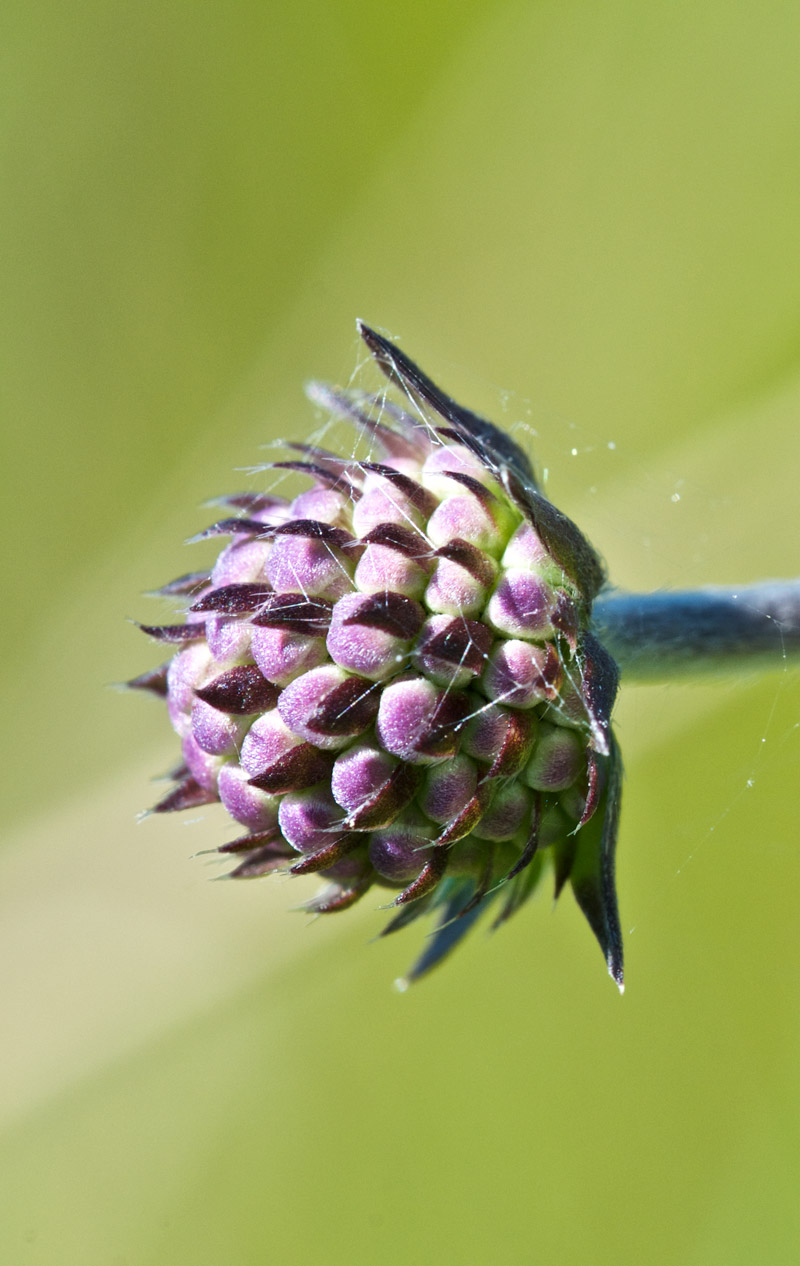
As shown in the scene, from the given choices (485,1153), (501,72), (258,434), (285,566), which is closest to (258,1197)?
(485,1153)

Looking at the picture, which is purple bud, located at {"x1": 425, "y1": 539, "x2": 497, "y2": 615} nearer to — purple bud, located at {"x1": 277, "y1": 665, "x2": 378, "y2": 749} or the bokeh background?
purple bud, located at {"x1": 277, "y1": 665, "x2": 378, "y2": 749}

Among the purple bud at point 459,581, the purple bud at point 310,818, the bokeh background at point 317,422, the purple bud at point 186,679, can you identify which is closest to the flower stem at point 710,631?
the purple bud at point 459,581

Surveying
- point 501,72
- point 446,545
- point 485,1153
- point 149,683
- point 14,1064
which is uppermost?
point 501,72

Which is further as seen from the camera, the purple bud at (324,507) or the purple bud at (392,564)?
the purple bud at (324,507)

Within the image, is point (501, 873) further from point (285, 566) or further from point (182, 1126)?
point (182, 1126)

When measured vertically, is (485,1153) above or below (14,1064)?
below

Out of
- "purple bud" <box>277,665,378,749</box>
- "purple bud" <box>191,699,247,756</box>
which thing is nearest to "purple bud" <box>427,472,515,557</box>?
"purple bud" <box>277,665,378,749</box>

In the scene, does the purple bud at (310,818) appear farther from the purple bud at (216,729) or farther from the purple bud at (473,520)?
the purple bud at (473,520)

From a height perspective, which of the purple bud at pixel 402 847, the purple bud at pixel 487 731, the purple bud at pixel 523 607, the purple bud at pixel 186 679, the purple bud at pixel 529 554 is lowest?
the purple bud at pixel 402 847
